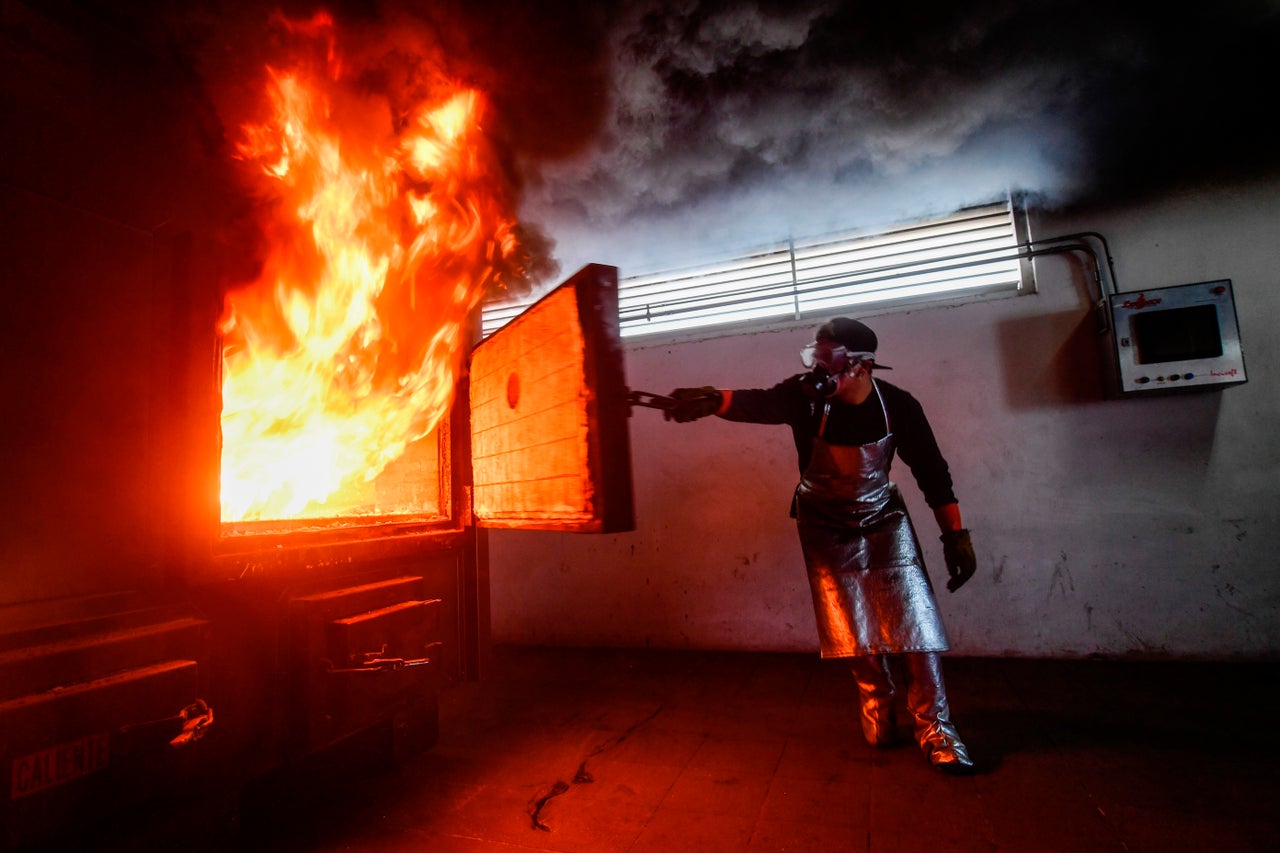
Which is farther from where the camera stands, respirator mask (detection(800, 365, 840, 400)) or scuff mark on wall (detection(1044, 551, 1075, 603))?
scuff mark on wall (detection(1044, 551, 1075, 603))

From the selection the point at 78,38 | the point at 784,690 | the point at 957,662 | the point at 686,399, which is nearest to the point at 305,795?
the point at 686,399

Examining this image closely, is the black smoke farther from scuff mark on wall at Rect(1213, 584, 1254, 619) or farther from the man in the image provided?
→ scuff mark on wall at Rect(1213, 584, 1254, 619)

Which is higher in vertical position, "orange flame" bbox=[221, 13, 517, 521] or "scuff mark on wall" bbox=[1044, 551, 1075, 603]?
"orange flame" bbox=[221, 13, 517, 521]

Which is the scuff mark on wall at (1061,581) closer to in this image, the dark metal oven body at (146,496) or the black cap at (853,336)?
the black cap at (853,336)

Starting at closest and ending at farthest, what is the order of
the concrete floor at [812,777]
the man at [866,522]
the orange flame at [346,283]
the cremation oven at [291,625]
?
the cremation oven at [291,625]
the concrete floor at [812,777]
the orange flame at [346,283]
the man at [866,522]

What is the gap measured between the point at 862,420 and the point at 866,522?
1.63 feet

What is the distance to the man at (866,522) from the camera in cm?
256

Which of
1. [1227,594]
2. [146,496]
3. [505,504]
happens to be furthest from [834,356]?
[1227,594]

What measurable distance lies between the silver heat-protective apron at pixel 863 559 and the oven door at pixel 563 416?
4.27 feet

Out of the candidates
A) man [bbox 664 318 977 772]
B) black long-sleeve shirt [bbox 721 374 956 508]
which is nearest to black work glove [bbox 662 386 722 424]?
man [bbox 664 318 977 772]

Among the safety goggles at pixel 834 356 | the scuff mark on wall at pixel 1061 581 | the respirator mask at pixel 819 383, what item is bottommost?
the scuff mark on wall at pixel 1061 581

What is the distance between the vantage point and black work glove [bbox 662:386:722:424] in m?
2.37

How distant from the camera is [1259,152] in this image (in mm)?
3721

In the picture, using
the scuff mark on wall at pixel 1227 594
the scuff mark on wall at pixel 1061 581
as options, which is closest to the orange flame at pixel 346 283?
the scuff mark on wall at pixel 1061 581
